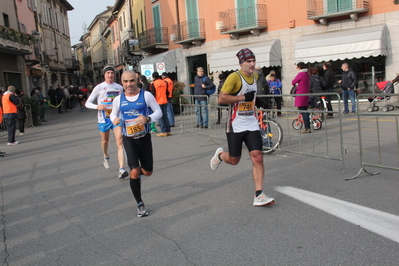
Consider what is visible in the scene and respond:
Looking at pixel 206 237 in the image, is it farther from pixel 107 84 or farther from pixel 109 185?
pixel 107 84

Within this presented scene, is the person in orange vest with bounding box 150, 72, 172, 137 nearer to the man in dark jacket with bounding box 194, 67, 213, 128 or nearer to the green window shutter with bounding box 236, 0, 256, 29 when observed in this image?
the man in dark jacket with bounding box 194, 67, 213, 128

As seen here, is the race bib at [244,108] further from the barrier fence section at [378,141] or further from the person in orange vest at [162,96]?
the person in orange vest at [162,96]

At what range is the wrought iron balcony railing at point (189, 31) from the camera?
84.5ft

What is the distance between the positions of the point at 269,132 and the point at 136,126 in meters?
3.87

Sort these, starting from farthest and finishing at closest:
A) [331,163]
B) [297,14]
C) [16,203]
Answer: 1. [297,14]
2. [331,163]
3. [16,203]

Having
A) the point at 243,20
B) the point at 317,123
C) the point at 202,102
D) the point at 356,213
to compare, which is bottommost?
the point at 356,213

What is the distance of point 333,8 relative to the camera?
64.0 ft

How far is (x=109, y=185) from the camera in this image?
6457 mm

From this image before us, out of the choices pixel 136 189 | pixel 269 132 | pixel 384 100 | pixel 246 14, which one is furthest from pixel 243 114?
pixel 246 14

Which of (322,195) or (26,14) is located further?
(26,14)

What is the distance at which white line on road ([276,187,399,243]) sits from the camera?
393cm

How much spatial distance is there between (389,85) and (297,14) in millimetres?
8010

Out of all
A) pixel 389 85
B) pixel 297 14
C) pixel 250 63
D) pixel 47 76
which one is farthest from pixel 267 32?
pixel 47 76

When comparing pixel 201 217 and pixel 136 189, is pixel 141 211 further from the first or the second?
pixel 201 217
